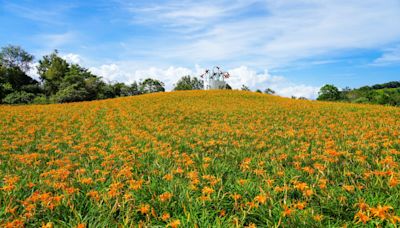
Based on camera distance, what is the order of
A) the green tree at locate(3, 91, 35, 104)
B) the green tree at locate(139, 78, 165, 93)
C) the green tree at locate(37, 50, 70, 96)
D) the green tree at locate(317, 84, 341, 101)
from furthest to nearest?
the green tree at locate(139, 78, 165, 93)
the green tree at locate(37, 50, 70, 96)
the green tree at locate(317, 84, 341, 101)
the green tree at locate(3, 91, 35, 104)

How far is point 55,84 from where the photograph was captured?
46.7 meters

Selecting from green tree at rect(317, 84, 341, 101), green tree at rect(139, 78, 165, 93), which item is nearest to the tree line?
green tree at rect(139, 78, 165, 93)

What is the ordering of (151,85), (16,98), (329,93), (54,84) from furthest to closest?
(151,85), (54,84), (329,93), (16,98)

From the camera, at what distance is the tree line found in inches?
1316

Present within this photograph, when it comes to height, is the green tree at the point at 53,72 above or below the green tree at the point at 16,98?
above

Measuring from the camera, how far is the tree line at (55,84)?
33.4 metres

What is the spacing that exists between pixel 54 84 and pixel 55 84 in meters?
0.52

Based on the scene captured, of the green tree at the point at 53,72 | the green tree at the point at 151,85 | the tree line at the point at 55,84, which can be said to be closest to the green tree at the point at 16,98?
the tree line at the point at 55,84

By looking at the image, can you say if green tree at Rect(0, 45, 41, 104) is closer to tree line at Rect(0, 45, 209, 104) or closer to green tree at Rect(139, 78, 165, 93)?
tree line at Rect(0, 45, 209, 104)

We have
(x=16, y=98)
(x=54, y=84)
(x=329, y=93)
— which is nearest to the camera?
(x=16, y=98)

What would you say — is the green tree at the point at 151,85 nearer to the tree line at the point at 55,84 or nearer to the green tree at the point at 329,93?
the tree line at the point at 55,84

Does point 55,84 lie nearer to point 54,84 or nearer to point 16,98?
point 54,84

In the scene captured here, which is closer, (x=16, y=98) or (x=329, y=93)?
(x=16, y=98)

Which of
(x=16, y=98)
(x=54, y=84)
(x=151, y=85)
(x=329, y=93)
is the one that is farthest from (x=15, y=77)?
(x=329, y=93)
